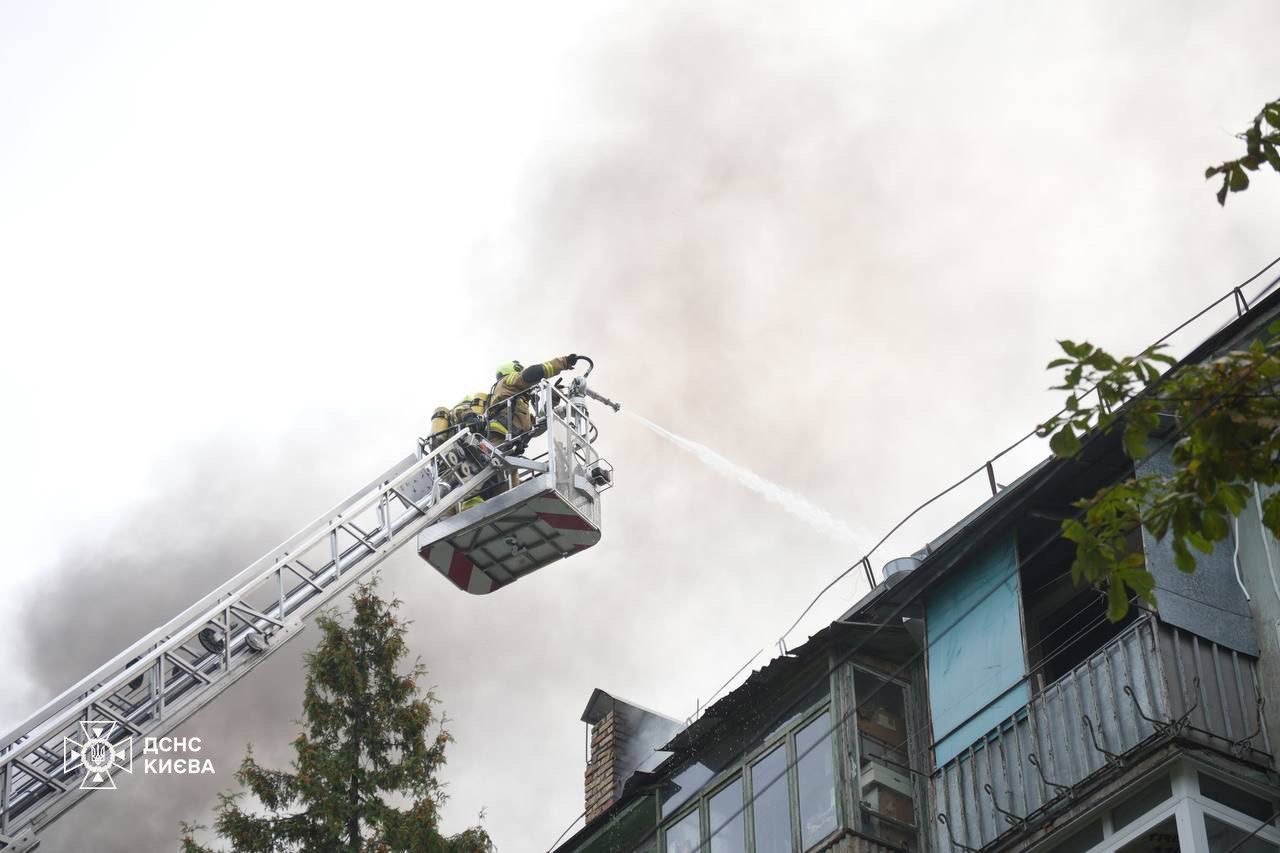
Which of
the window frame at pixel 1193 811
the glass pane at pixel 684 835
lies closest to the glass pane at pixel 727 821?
the glass pane at pixel 684 835

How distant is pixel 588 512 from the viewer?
20.3m

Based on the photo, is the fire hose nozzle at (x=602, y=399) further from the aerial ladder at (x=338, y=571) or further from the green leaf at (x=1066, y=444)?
the green leaf at (x=1066, y=444)

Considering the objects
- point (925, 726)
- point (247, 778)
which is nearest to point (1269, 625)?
point (925, 726)

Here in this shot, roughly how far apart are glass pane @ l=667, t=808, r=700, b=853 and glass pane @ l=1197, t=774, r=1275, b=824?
653 centimetres

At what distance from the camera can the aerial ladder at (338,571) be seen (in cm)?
1652

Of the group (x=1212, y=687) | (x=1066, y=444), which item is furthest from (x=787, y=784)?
(x=1066, y=444)

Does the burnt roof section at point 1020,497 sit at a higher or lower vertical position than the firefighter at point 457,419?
lower

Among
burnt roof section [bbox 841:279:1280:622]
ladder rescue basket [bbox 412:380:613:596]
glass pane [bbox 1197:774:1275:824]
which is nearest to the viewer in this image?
glass pane [bbox 1197:774:1275:824]

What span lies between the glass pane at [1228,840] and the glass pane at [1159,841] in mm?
242

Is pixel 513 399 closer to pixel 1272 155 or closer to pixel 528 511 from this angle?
pixel 528 511

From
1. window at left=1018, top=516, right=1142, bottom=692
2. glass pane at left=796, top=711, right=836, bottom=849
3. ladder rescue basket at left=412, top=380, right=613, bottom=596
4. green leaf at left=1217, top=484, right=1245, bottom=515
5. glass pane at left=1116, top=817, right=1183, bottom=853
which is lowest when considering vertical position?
green leaf at left=1217, top=484, right=1245, bottom=515

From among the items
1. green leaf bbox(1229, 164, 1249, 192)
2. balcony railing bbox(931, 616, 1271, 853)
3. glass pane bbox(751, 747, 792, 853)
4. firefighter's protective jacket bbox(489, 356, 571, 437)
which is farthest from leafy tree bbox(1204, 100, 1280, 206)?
firefighter's protective jacket bbox(489, 356, 571, 437)

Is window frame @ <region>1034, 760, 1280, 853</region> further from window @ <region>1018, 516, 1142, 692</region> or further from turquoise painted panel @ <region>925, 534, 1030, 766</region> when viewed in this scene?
window @ <region>1018, 516, 1142, 692</region>

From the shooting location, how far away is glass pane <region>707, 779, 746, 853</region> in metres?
16.3
